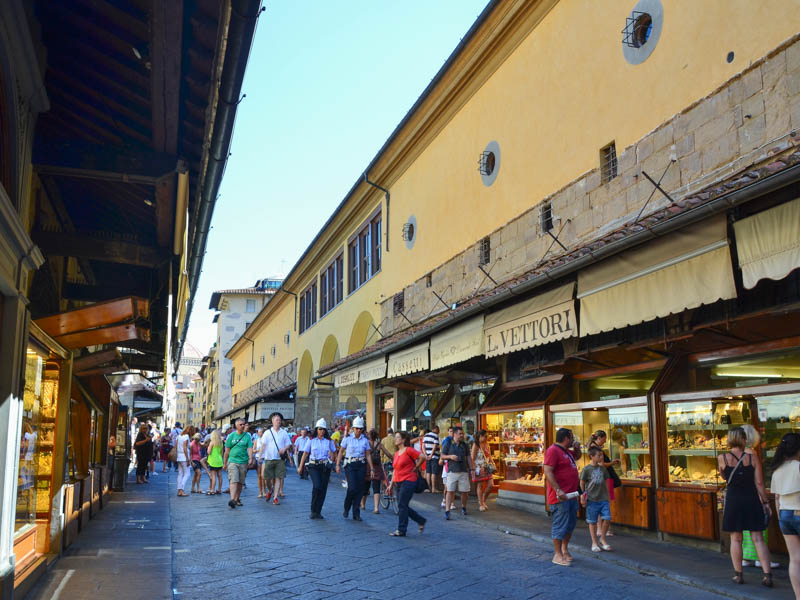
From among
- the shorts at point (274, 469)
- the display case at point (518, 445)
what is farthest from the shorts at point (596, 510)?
the shorts at point (274, 469)

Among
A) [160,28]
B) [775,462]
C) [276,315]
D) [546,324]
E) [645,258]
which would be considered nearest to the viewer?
[160,28]

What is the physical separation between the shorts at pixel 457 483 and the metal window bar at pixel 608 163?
19.1 ft

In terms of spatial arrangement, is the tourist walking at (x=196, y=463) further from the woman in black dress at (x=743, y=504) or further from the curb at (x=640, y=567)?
the woman in black dress at (x=743, y=504)

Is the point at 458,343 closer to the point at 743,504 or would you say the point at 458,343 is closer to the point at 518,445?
the point at 518,445

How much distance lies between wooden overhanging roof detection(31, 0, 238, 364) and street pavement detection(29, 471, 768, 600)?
108 inches

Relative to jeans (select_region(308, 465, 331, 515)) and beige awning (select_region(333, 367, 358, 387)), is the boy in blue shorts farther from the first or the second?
beige awning (select_region(333, 367, 358, 387))

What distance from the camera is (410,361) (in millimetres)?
15445

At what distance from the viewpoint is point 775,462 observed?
674 cm

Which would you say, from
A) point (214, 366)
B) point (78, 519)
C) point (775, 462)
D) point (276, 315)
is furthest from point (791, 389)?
point (214, 366)

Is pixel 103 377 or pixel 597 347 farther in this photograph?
pixel 103 377

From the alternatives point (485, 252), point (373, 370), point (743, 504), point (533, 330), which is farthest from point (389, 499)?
point (743, 504)

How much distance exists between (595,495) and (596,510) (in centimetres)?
19

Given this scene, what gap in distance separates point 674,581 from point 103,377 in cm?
1137

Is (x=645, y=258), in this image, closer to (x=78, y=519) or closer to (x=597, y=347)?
(x=597, y=347)
